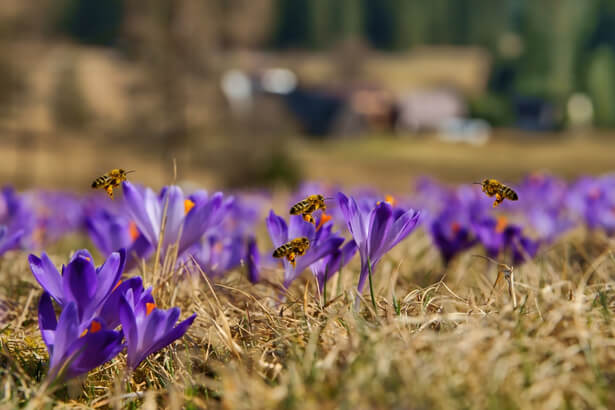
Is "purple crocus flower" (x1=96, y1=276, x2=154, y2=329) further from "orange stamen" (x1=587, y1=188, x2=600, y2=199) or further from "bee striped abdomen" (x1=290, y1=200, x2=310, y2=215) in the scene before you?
"orange stamen" (x1=587, y1=188, x2=600, y2=199)

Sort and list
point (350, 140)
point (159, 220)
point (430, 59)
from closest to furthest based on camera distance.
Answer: point (159, 220) < point (350, 140) < point (430, 59)

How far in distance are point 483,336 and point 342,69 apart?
222ft

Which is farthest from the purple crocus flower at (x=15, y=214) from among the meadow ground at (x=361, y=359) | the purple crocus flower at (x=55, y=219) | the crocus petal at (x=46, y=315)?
the crocus petal at (x=46, y=315)

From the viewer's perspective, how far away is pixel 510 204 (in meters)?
5.20

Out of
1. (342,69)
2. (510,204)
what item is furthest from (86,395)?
(342,69)

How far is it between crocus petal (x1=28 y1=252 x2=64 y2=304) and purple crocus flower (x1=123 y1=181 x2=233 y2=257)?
1.44 feet

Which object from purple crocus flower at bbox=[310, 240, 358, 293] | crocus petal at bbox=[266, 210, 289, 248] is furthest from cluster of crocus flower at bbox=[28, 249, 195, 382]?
purple crocus flower at bbox=[310, 240, 358, 293]

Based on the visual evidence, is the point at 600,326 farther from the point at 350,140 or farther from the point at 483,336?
the point at 350,140

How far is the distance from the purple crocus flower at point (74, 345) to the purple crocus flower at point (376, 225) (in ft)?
1.92

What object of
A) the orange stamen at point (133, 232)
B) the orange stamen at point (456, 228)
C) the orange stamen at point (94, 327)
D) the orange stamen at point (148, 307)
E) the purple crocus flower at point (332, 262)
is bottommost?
the orange stamen at point (456, 228)

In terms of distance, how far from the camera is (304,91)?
63.2 m

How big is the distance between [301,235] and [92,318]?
23.5 inches

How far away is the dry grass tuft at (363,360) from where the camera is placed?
1138 mm

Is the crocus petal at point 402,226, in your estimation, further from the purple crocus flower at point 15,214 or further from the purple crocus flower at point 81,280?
the purple crocus flower at point 15,214
